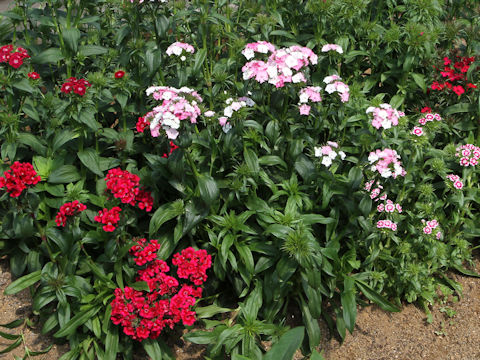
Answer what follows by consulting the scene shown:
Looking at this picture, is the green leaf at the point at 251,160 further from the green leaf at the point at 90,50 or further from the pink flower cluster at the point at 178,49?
the green leaf at the point at 90,50

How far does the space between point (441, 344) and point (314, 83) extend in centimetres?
241

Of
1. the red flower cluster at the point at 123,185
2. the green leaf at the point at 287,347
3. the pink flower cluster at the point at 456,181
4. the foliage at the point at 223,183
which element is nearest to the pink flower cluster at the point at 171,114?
the foliage at the point at 223,183

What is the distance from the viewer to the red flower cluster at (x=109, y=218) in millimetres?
3275

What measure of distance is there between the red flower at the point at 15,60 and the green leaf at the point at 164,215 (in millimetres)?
1463

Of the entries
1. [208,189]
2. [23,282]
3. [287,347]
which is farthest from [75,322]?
[287,347]

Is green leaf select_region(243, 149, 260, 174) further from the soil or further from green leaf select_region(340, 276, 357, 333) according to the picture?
the soil

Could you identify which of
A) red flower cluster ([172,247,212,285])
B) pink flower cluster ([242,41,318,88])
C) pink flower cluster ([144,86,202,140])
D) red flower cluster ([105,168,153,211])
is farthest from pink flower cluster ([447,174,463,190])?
red flower cluster ([105,168,153,211])

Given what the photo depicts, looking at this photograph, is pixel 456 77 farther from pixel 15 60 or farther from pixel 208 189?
pixel 15 60

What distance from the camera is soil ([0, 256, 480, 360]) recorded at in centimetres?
357

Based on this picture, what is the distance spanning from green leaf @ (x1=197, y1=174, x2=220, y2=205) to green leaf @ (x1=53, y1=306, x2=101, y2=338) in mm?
1125

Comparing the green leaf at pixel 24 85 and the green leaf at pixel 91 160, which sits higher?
the green leaf at pixel 24 85

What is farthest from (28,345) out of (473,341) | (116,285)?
(473,341)

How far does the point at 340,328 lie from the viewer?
357 centimetres

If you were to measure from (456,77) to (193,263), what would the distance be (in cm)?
280
